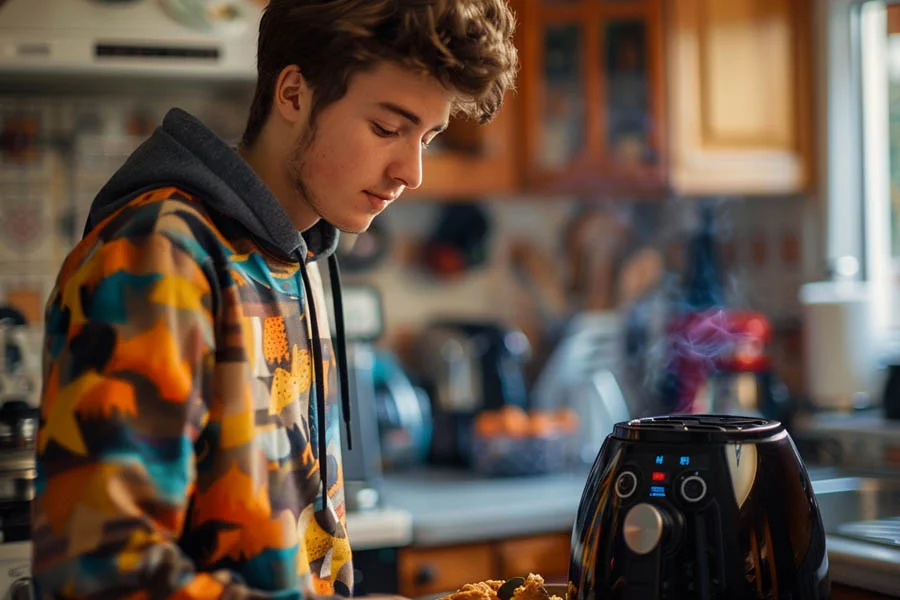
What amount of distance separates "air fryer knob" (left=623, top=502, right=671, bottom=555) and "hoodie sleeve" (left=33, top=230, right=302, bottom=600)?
0.30 meters

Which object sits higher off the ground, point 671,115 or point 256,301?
point 671,115

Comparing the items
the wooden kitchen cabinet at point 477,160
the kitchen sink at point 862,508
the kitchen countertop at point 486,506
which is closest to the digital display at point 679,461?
the kitchen sink at point 862,508

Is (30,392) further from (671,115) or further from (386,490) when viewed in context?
(671,115)

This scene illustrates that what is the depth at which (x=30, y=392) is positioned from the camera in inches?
87.4

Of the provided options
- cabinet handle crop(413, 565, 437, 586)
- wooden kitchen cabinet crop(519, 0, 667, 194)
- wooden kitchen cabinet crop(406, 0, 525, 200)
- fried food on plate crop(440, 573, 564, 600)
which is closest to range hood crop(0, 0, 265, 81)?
wooden kitchen cabinet crop(406, 0, 525, 200)

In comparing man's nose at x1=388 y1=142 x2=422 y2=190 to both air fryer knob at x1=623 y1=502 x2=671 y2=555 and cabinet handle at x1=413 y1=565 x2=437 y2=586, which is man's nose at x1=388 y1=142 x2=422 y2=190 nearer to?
air fryer knob at x1=623 y1=502 x2=671 y2=555

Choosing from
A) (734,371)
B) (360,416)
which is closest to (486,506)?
(360,416)

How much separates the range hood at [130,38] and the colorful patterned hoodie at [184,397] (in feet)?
4.22

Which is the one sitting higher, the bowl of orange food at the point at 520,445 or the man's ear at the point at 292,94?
the man's ear at the point at 292,94

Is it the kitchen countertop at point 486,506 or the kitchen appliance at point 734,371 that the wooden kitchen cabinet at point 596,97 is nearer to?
the kitchen appliance at point 734,371

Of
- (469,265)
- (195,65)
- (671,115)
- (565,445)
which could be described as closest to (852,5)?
(671,115)

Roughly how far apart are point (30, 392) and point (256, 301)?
1400 mm

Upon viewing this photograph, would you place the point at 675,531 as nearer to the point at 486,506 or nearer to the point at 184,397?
the point at 184,397

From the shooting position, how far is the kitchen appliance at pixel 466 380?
2766 mm
